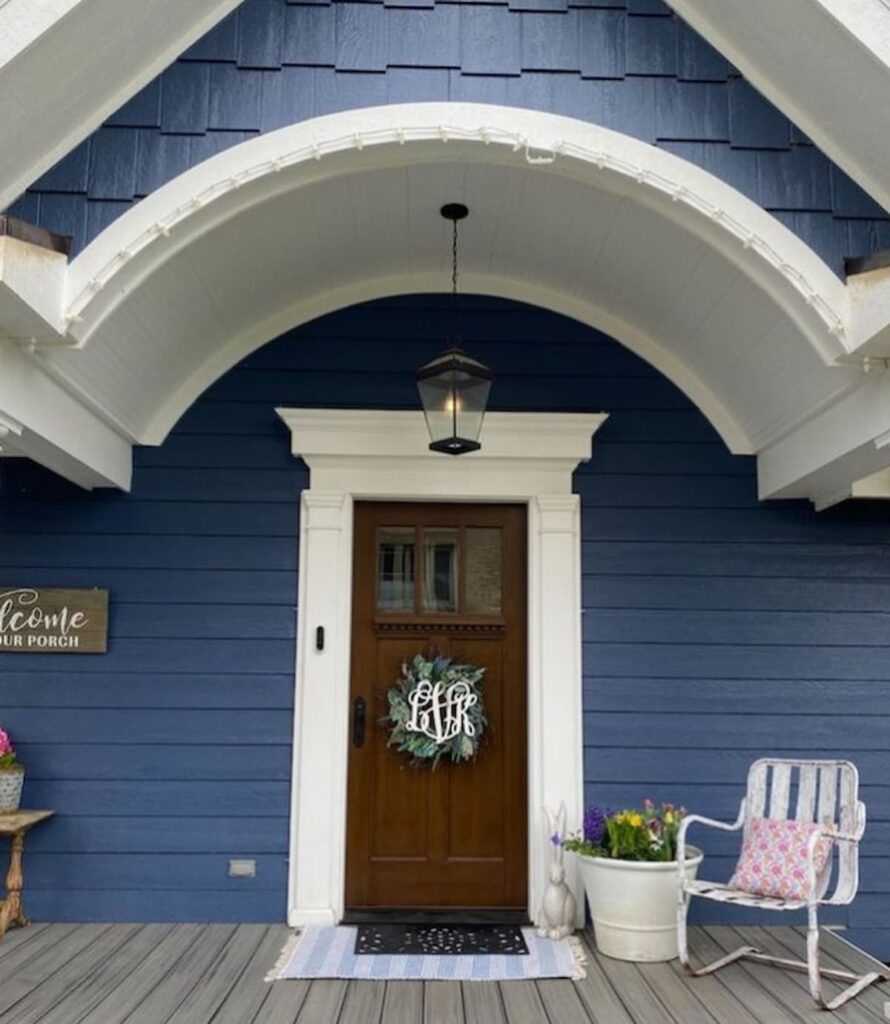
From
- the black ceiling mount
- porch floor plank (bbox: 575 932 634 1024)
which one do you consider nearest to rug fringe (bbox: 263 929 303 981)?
porch floor plank (bbox: 575 932 634 1024)

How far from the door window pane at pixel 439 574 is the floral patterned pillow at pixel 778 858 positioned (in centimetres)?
157

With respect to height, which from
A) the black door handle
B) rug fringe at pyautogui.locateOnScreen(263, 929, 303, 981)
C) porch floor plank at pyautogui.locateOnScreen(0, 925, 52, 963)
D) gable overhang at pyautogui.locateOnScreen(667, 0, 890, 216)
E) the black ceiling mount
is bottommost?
rug fringe at pyautogui.locateOnScreen(263, 929, 303, 981)

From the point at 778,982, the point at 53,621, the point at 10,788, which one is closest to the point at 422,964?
the point at 778,982

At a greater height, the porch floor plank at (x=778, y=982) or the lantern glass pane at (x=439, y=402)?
the lantern glass pane at (x=439, y=402)

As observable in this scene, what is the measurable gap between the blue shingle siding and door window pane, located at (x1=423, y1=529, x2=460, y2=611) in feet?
6.21

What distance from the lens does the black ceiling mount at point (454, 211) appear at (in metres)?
3.51

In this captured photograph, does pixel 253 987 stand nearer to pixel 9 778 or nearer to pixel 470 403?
pixel 9 778

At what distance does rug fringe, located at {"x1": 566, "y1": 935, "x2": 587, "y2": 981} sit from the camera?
10.4ft

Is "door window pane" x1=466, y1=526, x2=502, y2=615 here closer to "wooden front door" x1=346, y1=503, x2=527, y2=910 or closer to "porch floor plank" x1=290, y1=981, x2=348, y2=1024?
"wooden front door" x1=346, y1=503, x2=527, y2=910

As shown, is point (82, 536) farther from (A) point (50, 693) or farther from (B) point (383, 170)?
(B) point (383, 170)

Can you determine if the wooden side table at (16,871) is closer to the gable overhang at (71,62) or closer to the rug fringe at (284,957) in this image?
the rug fringe at (284,957)

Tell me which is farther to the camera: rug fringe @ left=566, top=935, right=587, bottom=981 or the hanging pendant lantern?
the hanging pendant lantern

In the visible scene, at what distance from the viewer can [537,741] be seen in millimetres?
3840

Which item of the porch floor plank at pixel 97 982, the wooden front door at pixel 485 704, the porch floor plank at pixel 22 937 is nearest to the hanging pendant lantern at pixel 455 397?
the wooden front door at pixel 485 704
